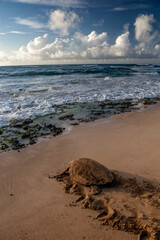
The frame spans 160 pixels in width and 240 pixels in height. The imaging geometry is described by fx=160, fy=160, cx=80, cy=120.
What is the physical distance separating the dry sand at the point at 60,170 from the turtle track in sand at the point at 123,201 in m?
0.03

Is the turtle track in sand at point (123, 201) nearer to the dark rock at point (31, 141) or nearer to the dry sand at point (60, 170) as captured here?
the dry sand at point (60, 170)

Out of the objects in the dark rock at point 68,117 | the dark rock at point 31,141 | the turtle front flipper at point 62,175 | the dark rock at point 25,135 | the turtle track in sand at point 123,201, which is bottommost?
the turtle track in sand at point 123,201

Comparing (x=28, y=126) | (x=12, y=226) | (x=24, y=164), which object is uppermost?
(x=28, y=126)

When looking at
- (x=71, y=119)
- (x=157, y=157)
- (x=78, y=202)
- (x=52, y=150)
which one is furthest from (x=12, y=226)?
(x=71, y=119)

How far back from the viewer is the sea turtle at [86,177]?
11.1 feet

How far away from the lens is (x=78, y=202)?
3.13 meters

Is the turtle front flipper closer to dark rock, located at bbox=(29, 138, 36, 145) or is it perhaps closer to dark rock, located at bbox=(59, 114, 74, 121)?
dark rock, located at bbox=(29, 138, 36, 145)

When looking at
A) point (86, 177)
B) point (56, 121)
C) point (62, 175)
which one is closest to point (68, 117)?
point (56, 121)

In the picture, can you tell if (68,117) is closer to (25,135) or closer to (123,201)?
(25,135)

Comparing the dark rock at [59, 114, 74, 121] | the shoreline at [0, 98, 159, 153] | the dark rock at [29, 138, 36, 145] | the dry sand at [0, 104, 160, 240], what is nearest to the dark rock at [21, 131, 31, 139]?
the shoreline at [0, 98, 159, 153]

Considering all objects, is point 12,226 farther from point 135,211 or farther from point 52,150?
point 52,150

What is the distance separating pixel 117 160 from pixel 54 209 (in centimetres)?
216

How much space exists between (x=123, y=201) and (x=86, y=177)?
2.84 feet

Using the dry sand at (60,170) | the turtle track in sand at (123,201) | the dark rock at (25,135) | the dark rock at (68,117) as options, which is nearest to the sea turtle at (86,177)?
the turtle track in sand at (123,201)
